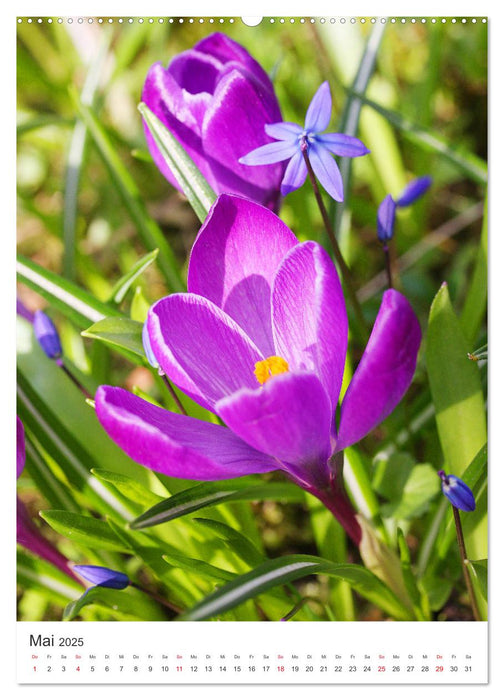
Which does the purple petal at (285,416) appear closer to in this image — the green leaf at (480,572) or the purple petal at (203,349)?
the purple petal at (203,349)

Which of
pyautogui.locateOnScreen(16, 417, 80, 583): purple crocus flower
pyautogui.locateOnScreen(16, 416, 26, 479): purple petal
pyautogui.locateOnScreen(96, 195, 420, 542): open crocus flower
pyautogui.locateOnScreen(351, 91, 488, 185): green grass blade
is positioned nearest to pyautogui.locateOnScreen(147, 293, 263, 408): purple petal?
pyautogui.locateOnScreen(96, 195, 420, 542): open crocus flower

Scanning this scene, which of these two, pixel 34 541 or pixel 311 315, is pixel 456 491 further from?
pixel 34 541

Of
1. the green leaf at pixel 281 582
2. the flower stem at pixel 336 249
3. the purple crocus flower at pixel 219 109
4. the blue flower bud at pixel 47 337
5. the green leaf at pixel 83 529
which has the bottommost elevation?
the green leaf at pixel 281 582

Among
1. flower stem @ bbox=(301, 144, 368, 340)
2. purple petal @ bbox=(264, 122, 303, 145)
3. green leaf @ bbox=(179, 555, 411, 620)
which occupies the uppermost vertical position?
purple petal @ bbox=(264, 122, 303, 145)

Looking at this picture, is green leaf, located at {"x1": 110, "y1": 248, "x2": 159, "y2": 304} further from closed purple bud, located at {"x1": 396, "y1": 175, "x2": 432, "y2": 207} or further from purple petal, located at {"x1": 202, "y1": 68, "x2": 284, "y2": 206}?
closed purple bud, located at {"x1": 396, "y1": 175, "x2": 432, "y2": 207}

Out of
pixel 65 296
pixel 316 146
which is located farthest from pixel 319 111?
pixel 65 296

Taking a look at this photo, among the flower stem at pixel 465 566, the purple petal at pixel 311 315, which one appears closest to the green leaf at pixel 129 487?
the purple petal at pixel 311 315
